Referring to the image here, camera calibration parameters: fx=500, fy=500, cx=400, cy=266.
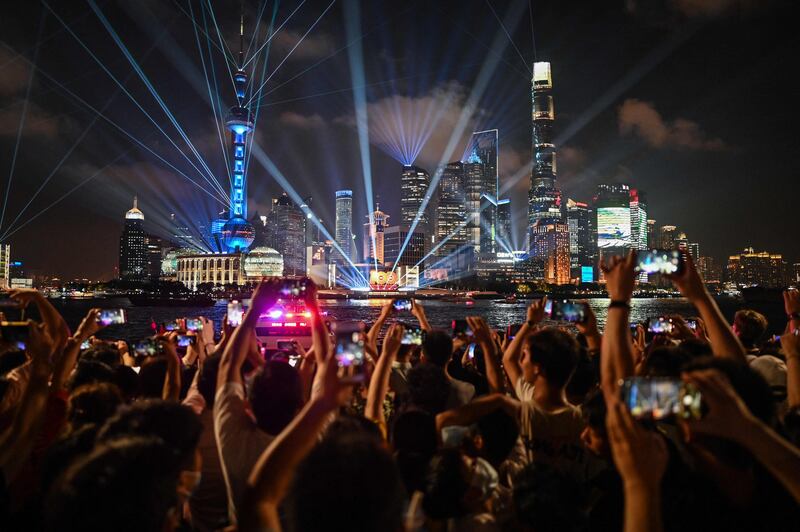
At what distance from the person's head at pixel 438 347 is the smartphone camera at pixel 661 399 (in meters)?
2.99

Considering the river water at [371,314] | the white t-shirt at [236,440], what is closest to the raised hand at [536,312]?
the white t-shirt at [236,440]

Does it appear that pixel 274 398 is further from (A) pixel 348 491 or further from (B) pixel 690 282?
(B) pixel 690 282

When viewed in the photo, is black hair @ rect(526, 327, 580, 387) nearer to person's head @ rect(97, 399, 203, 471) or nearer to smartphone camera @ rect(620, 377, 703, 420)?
smartphone camera @ rect(620, 377, 703, 420)

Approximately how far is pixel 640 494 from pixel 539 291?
180 m

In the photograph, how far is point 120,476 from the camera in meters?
1.79

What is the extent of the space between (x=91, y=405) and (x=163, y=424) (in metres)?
1.23

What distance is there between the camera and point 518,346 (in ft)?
15.1

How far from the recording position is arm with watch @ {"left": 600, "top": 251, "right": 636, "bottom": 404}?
2.83 m

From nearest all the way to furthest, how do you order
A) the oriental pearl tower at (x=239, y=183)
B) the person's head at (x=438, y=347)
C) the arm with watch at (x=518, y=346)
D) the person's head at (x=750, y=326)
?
the arm with watch at (x=518, y=346) < the person's head at (x=438, y=347) < the person's head at (x=750, y=326) < the oriental pearl tower at (x=239, y=183)

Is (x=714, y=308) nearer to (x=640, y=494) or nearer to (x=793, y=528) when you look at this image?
(x=793, y=528)

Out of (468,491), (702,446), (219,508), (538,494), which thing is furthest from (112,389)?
(702,446)

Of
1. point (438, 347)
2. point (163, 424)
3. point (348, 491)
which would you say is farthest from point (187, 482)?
point (438, 347)

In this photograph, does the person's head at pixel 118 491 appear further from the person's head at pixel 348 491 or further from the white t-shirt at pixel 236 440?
the white t-shirt at pixel 236 440

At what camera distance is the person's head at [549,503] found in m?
2.16
